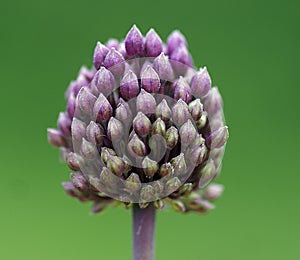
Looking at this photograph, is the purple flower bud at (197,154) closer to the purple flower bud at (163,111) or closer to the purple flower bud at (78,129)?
the purple flower bud at (163,111)

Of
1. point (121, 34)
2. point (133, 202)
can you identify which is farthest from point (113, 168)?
point (121, 34)

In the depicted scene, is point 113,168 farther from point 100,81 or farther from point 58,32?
point 58,32

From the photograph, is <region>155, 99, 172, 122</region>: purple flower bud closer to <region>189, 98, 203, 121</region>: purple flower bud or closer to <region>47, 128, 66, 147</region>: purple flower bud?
<region>189, 98, 203, 121</region>: purple flower bud

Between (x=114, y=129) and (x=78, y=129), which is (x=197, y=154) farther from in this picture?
(x=78, y=129)

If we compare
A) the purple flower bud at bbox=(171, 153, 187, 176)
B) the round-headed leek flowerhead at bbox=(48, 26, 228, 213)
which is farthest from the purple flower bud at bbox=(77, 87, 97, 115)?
the purple flower bud at bbox=(171, 153, 187, 176)

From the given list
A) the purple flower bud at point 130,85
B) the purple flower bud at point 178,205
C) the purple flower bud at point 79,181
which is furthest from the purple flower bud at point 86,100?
the purple flower bud at point 178,205

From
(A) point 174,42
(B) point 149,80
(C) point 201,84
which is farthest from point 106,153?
(A) point 174,42
